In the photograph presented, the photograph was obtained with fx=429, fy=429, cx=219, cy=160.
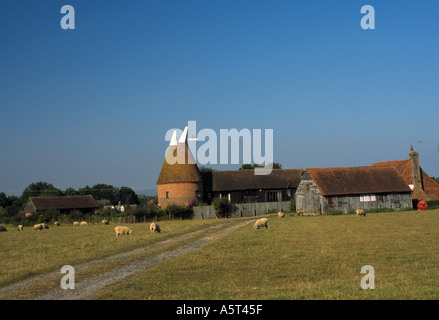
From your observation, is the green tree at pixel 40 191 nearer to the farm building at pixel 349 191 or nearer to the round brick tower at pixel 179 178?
the round brick tower at pixel 179 178

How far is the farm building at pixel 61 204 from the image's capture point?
7575cm

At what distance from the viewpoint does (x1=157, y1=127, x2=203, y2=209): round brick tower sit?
58094 mm

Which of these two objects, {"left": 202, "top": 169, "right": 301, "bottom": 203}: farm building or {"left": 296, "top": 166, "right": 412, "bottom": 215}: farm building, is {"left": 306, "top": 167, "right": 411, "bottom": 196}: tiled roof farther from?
{"left": 202, "top": 169, "right": 301, "bottom": 203}: farm building

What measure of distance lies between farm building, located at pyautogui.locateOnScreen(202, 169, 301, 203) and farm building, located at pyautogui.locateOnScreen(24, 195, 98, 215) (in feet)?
86.6

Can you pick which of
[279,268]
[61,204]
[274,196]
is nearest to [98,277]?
[279,268]

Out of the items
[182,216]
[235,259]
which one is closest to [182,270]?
[235,259]

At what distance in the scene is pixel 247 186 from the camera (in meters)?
63.9

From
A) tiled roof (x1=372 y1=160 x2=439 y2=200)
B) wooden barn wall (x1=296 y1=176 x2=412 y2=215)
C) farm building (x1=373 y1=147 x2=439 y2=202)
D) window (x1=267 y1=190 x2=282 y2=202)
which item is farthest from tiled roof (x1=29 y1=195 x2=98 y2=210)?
farm building (x1=373 y1=147 x2=439 y2=202)

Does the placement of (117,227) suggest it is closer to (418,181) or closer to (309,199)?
(309,199)

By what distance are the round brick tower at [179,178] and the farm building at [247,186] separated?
4.19 meters

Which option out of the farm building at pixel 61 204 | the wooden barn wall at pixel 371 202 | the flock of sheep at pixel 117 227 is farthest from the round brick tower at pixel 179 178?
the farm building at pixel 61 204

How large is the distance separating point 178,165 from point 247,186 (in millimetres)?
11566
